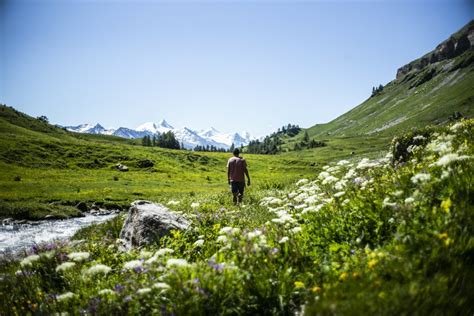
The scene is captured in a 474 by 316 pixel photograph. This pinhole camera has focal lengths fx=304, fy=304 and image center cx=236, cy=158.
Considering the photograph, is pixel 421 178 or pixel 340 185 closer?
pixel 421 178

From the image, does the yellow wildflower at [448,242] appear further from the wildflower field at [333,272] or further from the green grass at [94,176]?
the green grass at [94,176]

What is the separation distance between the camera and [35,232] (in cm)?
2294

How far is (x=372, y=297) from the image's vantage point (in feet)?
11.1

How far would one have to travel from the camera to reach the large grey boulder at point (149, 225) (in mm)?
9336

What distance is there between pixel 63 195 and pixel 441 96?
9045 inches

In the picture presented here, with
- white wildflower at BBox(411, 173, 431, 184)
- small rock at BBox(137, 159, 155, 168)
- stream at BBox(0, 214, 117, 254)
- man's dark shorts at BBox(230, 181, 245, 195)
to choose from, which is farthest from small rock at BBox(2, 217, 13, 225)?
small rock at BBox(137, 159, 155, 168)

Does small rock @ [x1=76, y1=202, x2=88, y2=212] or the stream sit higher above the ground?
small rock @ [x1=76, y1=202, x2=88, y2=212]

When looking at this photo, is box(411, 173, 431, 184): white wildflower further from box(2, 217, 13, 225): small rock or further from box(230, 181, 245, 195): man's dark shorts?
box(2, 217, 13, 225): small rock

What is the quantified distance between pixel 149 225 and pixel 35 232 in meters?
18.6

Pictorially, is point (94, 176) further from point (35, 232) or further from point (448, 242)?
point (448, 242)

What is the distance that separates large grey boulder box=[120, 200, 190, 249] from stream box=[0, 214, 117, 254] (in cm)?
1140

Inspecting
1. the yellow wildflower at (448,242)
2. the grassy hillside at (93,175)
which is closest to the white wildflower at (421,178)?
the yellow wildflower at (448,242)

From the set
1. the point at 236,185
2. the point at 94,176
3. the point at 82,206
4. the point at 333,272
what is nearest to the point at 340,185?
the point at 333,272

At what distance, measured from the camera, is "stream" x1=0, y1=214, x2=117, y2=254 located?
19422mm
